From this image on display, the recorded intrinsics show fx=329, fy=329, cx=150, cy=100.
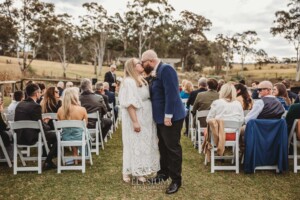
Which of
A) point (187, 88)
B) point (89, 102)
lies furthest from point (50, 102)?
point (187, 88)

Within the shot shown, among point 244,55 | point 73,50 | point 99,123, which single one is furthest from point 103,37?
point 99,123

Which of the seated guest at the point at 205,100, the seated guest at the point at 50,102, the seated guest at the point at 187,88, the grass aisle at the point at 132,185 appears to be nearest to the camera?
the grass aisle at the point at 132,185

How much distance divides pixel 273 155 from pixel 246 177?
647 millimetres

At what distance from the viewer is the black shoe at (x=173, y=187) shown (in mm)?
4711

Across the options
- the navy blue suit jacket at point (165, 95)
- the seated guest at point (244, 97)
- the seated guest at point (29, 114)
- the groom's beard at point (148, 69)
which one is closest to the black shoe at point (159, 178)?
the navy blue suit jacket at point (165, 95)

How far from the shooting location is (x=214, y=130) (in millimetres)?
5613

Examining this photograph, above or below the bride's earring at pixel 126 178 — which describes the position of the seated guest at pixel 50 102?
above

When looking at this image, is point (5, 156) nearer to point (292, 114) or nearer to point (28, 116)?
point (28, 116)

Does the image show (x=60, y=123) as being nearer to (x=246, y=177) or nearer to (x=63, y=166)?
(x=63, y=166)

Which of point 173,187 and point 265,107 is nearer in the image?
point 173,187

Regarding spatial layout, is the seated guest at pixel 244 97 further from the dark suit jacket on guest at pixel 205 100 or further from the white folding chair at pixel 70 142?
the white folding chair at pixel 70 142

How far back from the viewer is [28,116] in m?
5.66

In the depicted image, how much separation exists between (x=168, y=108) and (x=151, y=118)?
1.66ft

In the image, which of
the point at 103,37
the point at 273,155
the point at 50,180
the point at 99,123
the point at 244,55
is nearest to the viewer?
the point at 50,180
